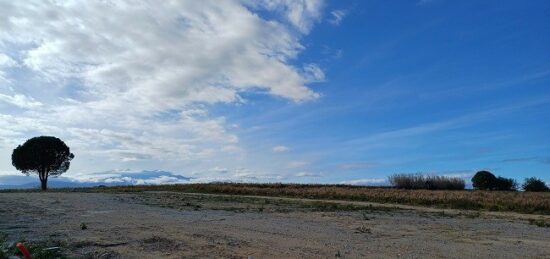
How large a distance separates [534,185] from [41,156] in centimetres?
7824

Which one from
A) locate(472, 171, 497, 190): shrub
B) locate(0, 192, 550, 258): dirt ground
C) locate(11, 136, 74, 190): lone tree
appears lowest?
locate(0, 192, 550, 258): dirt ground

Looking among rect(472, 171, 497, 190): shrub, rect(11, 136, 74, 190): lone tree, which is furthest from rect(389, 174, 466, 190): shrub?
rect(11, 136, 74, 190): lone tree

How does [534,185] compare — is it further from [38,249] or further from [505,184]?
[38,249]

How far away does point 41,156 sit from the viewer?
76750mm

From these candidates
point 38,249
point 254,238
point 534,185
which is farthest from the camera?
point 534,185

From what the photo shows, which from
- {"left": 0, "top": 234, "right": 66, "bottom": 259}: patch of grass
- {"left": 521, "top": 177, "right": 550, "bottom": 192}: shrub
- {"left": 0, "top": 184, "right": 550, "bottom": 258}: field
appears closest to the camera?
{"left": 0, "top": 234, "right": 66, "bottom": 259}: patch of grass

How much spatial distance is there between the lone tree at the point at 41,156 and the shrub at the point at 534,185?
248 feet

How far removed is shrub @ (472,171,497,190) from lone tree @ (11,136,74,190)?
69731mm

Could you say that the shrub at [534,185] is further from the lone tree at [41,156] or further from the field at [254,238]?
the lone tree at [41,156]

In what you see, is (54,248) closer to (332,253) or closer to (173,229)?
(173,229)

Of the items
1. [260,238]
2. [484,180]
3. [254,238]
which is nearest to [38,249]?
[254,238]

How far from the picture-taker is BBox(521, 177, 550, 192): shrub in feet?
239

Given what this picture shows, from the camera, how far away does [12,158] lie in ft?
257

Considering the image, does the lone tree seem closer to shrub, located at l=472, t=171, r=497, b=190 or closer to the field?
the field
